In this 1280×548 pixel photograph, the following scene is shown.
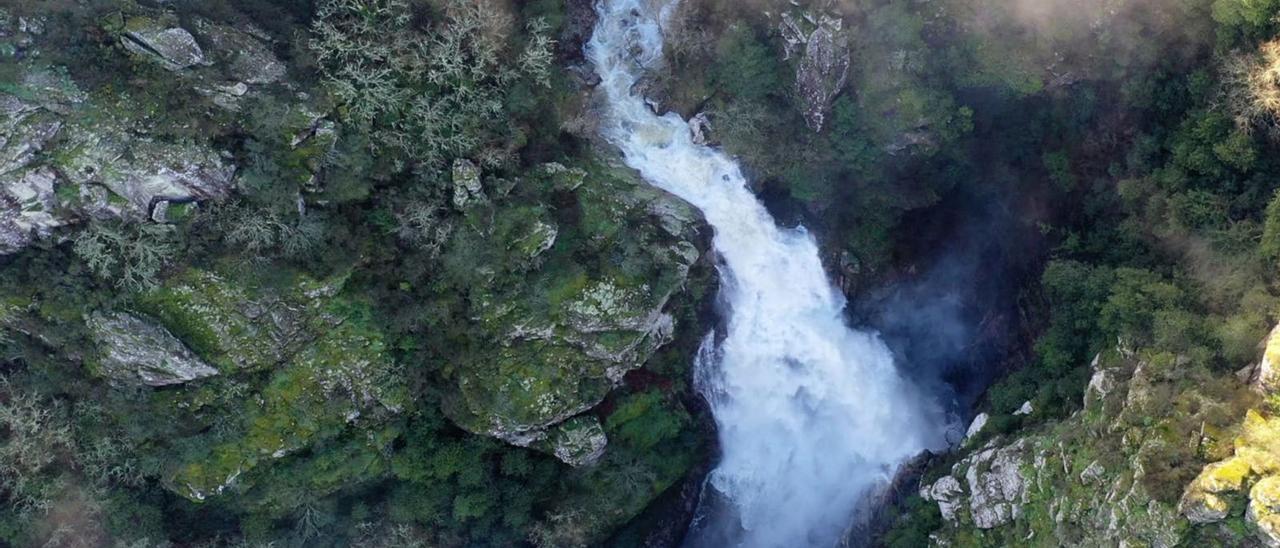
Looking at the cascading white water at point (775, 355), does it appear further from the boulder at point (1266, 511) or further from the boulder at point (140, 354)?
the boulder at point (140, 354)

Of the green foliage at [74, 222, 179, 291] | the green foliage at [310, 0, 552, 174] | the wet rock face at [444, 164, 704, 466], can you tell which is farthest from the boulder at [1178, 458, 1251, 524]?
the green foliage at [74, 222, 179, 291]

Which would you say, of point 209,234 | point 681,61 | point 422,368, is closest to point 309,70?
point 209,234

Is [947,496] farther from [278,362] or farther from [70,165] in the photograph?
[70,165]

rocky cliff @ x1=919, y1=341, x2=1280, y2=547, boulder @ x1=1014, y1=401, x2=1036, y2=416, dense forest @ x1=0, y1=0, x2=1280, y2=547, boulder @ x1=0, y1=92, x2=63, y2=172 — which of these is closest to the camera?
rocky cliff @ x1=919, y1=341, x2=1280, y2=547

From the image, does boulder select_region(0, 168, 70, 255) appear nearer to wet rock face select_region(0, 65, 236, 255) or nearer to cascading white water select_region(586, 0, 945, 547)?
wet rock face select_region(0, 65, 236, 255)

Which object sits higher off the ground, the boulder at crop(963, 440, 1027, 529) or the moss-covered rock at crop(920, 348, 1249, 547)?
the moss-covered rock at crop(920, 348, 1249, 547)

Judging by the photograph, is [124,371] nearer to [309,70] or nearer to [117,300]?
[117,300]

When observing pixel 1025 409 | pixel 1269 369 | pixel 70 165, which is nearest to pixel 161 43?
pixel 70 165

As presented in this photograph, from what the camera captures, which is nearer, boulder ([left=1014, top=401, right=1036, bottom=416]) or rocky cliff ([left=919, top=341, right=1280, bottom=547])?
rocky cliff ([left=919, top=341, right=1280, bottom=547])
